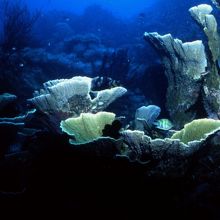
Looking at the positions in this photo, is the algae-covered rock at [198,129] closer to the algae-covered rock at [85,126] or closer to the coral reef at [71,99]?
the algae-covered rock at [85,126]

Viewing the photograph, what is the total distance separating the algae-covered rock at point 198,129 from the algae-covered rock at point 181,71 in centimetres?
133

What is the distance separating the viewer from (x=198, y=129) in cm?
256

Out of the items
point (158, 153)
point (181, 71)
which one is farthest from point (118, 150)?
point (181, 71)

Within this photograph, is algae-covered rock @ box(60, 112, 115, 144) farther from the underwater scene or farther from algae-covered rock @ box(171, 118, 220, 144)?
algae-covered rock @ box(171, 118, 220, 144)

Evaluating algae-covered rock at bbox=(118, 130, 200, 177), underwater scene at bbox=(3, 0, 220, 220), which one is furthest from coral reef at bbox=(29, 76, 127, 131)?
algae-covered rock at bbox=(118, 130, 200, 177)

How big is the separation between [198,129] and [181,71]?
1.58 meters

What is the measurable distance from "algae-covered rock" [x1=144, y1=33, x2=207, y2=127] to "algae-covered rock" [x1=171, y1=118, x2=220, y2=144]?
1333 mm

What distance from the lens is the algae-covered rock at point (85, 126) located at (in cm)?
271

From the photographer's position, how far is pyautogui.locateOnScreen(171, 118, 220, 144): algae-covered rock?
8.19 feet

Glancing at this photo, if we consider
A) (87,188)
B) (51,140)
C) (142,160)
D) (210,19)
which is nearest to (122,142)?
(142,160)

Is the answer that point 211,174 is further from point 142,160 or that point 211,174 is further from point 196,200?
point 142,160

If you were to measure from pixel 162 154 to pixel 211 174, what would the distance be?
27.1 inches

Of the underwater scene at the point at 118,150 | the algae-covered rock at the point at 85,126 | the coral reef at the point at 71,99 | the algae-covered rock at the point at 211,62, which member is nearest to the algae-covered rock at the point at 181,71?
the underwater scene at the point at 118,150

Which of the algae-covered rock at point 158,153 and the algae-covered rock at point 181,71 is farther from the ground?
the algae-covered rock at point 181,71
